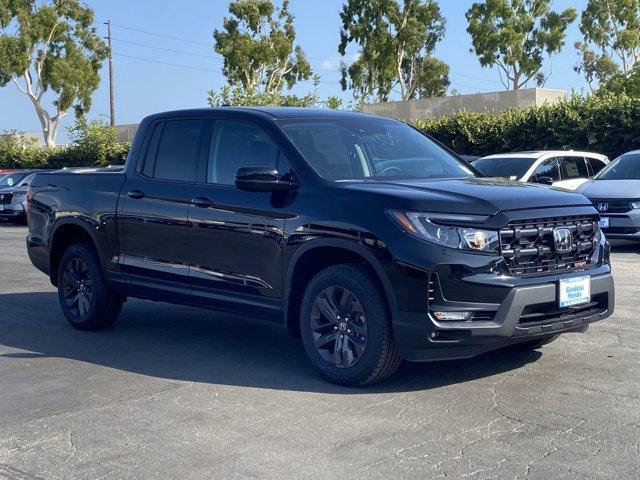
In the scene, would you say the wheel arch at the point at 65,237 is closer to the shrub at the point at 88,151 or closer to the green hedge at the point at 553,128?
the green hedge at the point at 553,128

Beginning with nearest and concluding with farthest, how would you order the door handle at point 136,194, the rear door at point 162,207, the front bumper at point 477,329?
1. the front bumper at point 477,329
2. the rear door at point 162,207
3. the door handle at point 136,194

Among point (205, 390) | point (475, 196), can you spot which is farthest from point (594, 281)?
point (205, 390)

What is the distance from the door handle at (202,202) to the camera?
23.1 feet

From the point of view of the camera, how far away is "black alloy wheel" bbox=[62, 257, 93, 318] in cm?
843

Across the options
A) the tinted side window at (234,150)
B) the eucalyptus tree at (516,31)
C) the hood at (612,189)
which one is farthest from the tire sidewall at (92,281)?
the eucalyptus tree at (516,31)

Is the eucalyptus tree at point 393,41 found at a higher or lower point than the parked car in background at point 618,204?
higher

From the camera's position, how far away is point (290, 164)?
6.68 meters

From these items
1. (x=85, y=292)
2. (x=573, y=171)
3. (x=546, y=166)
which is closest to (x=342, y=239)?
(x=85, y=292)

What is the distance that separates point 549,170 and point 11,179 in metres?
17.3

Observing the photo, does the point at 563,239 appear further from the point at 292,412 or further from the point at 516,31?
the point at 516,31

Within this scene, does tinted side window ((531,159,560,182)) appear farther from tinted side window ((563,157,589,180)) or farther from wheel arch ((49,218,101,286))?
wheel arch ((49,218,101,286))

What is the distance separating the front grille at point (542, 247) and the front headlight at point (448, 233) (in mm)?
94

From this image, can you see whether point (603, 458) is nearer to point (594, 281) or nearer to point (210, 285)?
point (594, 281)

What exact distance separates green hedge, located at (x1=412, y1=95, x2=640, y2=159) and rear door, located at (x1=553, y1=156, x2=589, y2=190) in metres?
4.53
